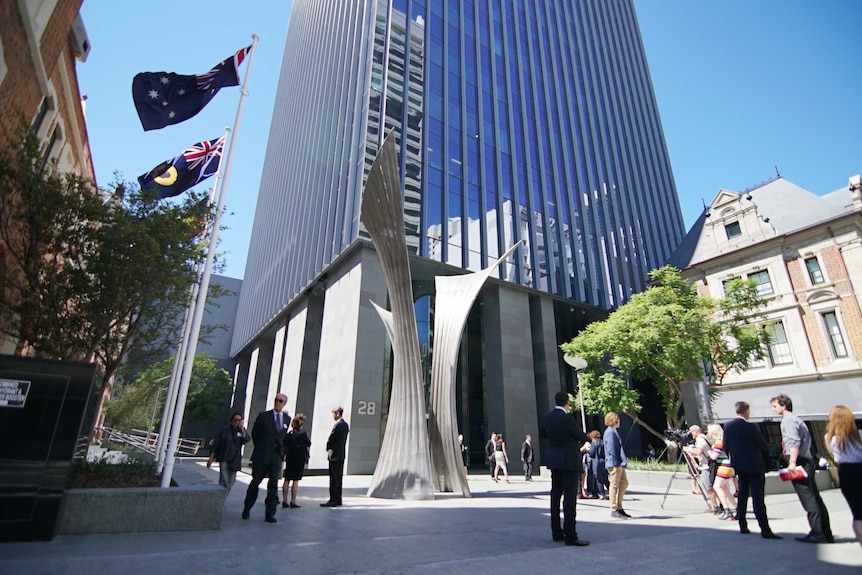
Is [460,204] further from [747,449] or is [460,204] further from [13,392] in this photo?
[13,392]

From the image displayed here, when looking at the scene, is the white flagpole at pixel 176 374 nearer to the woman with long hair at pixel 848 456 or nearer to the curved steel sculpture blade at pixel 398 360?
the curved steel sculpture blade at pixel 398 360

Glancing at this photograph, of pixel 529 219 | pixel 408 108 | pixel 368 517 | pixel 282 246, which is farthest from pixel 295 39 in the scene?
pixel 368 517

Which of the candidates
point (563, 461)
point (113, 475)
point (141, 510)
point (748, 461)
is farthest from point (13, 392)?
point (748, 461)

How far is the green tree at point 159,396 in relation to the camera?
1361 inches

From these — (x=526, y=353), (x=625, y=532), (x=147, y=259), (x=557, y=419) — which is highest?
(x=526, y=353)

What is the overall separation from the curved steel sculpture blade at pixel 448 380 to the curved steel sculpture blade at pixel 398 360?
1.08 metres

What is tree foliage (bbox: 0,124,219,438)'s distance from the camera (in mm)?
8898

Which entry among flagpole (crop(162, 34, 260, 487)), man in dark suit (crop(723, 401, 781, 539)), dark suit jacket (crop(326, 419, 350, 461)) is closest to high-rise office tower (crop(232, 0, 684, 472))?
dark suit jacket (crop(326, 419, 350, 461))

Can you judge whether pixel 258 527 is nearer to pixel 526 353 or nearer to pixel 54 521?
pixel 54 521

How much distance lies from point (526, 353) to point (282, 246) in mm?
22481

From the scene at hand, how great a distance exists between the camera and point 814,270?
24.6 m

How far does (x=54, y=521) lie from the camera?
211 inches

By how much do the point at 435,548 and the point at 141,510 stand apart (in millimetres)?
3951

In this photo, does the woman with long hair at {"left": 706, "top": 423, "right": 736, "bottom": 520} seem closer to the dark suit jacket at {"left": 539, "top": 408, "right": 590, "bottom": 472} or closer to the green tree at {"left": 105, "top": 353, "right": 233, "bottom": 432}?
the dark suit jacket at {"left": 539, "top": 408, "right": 590, "bottom": 472}
